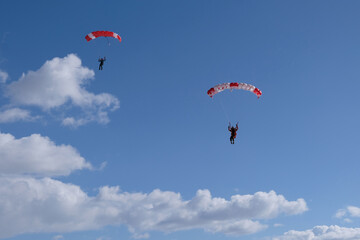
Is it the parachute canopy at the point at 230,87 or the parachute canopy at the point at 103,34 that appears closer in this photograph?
the parachute canopy at the point at 230,87

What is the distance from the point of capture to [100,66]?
84812 mm

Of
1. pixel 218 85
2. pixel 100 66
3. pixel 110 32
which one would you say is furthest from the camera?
pixel 100 66

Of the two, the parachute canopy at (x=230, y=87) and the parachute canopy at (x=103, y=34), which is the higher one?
the parachute canopy at (x=103, y=34)

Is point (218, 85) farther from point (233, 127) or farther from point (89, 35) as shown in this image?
point (89, 35)

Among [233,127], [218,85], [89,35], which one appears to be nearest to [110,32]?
[89,35]

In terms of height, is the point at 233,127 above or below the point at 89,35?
below

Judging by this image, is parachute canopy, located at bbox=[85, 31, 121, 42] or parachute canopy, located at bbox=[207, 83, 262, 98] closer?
parachute canopy, located at bbox=[207, 83, 262, 98]

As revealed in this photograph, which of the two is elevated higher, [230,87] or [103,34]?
[103,34]

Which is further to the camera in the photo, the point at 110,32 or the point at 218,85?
the point at 110,32

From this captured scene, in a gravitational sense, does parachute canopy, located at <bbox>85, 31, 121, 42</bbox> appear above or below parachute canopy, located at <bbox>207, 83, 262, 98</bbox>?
above

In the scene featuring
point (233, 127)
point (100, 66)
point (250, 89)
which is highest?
point (100, 66)

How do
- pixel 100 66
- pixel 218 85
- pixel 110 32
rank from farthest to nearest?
pixel 100 66, pixel 110 32, pixel 218 85

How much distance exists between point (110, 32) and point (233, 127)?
84.7ft

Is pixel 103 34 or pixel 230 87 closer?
pixel 230 87
